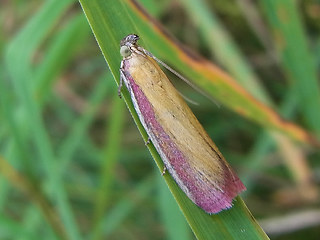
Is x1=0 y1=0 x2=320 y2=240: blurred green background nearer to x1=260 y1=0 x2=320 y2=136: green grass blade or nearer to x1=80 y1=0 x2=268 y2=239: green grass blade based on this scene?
x1=260 y1=0 x2=320 y2=136: green grass blade

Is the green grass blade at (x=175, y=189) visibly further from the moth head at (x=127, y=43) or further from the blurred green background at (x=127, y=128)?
the blurred green background at (x=127, y=128)

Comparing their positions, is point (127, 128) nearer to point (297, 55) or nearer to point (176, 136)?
point (297, 55)

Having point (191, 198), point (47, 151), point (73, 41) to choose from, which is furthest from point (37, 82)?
point (191, 198)

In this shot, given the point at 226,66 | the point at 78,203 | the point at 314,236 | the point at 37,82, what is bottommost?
the point at 314,236

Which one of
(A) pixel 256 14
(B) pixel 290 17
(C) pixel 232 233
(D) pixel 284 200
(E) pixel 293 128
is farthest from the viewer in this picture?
(A) pixel 256 14

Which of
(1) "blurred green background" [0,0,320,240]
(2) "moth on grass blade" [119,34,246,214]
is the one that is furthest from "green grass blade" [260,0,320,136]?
(2) "moth on grass blade" [119,34,246,214]

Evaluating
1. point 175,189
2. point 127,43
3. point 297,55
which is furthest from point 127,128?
point 175,189

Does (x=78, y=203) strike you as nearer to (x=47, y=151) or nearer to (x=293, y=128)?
(x=47, y=151)
